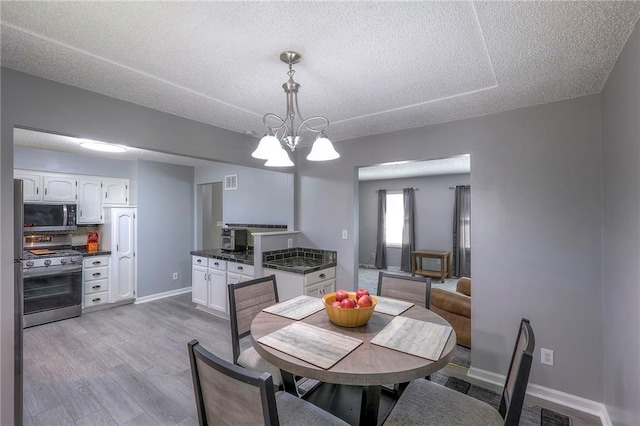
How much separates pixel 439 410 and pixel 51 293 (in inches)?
192

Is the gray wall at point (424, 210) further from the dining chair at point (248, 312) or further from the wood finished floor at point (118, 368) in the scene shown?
the dining chair at point (248, 312)

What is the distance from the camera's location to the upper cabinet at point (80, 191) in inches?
159

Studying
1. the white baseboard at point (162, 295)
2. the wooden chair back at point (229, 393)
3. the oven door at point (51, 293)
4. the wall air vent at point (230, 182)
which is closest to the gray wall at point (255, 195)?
the wall air vent at point (230, 182)

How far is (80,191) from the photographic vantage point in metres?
4.46

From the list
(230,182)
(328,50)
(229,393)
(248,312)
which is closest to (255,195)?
(230,182)

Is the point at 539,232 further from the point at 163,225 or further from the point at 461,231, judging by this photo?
the point at 163,225

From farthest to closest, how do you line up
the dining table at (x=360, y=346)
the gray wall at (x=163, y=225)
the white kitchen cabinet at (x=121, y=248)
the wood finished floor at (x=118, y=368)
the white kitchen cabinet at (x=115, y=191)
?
the gray wall at (x=163, y=225)
the white kitchen cabinet at (x=115, y=191)
the white kitchen cabinet at (x=121, y=248)
the wood finished floor at (x=118, y=368)
the dining table at (x=360, y=346)

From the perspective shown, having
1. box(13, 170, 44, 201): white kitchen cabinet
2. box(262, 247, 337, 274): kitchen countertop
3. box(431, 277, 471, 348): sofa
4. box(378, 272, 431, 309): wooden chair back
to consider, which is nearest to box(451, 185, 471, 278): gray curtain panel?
box(431, 277, 471, 348): sofa

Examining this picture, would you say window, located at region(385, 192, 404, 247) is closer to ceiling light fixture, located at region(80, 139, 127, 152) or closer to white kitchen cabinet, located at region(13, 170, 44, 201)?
ceiling light fixture, located at region(80, 139, 127, 152)

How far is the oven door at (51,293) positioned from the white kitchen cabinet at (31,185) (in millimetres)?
1043

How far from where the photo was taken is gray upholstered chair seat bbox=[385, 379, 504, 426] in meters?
1.33

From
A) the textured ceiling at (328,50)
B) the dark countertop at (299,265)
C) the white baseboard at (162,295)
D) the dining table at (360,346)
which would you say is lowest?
the white baseboard at (162,295)

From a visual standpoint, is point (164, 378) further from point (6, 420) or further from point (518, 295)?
point (518, 295)

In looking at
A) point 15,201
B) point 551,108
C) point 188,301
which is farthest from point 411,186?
point 15,201
